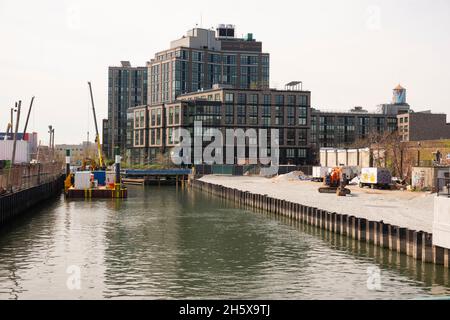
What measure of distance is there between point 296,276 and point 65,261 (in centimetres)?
1510

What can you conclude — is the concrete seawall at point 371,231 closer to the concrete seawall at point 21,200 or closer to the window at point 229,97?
the concrete seawall at point 21,200

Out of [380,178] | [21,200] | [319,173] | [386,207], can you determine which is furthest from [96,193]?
[319,173]

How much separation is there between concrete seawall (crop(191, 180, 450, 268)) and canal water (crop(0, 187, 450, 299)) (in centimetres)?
70

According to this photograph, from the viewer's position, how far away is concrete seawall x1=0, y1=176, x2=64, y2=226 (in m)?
59.0

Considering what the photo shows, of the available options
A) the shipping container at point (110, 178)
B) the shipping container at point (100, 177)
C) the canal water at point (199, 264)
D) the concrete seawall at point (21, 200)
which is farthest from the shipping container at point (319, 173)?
the canal water at point (199, 264)

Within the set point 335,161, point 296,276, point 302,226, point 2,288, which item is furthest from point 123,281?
point 335,161

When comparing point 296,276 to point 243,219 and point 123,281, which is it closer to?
point 123,281

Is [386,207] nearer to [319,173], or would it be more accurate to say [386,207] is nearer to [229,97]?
[319,173]

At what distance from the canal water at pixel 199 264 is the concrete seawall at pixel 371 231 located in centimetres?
70

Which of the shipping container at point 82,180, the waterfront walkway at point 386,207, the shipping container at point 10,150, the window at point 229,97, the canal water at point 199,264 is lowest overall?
the canal water at point 199,264

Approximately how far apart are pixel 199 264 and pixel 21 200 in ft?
125

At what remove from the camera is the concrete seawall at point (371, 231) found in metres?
36.0

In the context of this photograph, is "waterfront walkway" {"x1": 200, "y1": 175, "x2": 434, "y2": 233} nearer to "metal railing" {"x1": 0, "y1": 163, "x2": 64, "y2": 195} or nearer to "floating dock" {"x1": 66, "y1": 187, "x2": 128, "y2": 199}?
"floating dock" {"x1": 66, "y1": 187, "x2": 128, "y2": 199}

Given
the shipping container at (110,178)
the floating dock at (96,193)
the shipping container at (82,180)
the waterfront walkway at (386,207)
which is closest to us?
the waterfront walkway at (386,207)
